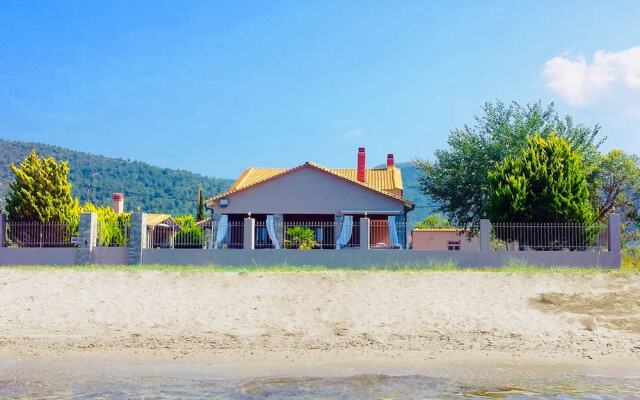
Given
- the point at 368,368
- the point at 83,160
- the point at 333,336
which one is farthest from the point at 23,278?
the point at 83,160

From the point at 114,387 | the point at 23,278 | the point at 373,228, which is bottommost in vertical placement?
the point at 114,387

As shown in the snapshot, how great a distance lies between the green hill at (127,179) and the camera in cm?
9919

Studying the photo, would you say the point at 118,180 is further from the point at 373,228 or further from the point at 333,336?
the point at 333,336

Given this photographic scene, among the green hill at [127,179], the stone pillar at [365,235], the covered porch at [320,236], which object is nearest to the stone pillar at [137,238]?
the covered porch at [320,236]

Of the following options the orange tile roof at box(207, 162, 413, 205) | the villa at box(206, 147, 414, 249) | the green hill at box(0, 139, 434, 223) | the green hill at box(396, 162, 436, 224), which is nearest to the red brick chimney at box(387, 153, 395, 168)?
the orange tile roof at box(207, 162, 413, 205)

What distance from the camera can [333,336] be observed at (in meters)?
15.4

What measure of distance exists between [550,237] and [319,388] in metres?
Answer: 14.9

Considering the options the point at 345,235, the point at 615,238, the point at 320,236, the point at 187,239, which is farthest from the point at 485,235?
the point at 187,239

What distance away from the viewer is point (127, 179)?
112750 millimetres

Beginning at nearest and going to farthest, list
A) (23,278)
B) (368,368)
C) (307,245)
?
(368,368), (23,278), (307,245)

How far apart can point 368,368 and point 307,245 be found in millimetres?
13516

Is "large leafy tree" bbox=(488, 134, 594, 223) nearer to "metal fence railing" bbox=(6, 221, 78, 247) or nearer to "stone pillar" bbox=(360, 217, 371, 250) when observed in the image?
"stone pillar" bbox=(360, 217, 371, 250)

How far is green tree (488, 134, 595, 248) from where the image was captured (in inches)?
950

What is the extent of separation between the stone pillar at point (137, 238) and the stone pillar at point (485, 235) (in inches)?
463
